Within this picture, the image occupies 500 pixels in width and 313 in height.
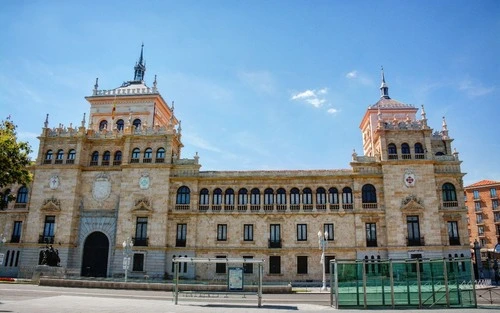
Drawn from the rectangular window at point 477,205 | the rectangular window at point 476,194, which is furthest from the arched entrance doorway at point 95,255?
the rectangular window at point 476,194

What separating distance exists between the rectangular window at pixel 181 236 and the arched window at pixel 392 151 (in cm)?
2479

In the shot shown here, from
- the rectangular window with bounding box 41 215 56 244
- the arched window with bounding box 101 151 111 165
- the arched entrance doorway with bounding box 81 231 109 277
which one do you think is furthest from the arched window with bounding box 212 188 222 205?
the rectangular window with bounding box 41 215 56 244

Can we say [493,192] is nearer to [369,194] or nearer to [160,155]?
[369,194]

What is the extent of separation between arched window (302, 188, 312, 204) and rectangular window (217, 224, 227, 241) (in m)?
9.55

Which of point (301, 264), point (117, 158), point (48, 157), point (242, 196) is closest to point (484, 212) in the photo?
point (301, 264)

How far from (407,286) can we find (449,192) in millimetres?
24695

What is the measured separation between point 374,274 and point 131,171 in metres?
32.1

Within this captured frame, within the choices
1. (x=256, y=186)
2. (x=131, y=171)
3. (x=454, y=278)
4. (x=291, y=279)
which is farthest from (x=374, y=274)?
(x=131, y=171)

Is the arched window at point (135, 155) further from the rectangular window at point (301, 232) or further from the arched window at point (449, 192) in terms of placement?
the arched window at point (449, 192)

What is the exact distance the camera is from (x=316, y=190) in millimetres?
42719

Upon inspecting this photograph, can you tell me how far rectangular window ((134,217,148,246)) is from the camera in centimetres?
4219

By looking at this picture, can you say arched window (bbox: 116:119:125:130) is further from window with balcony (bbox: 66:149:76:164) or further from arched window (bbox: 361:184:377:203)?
arched window (bbox: 361:184:377:203)

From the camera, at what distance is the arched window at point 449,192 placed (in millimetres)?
40656

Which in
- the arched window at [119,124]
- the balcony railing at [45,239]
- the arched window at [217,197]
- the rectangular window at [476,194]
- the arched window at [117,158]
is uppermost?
the arched window at [119,124]
